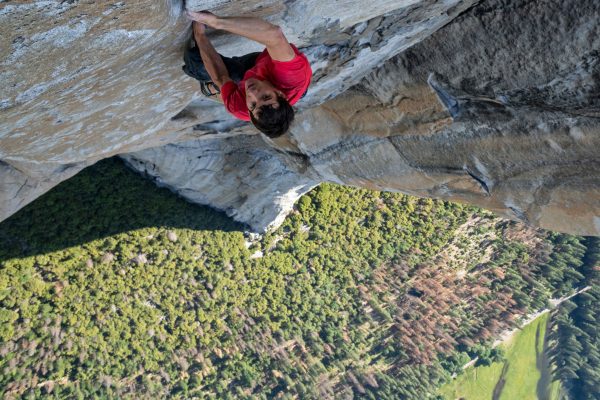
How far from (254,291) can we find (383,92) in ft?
32.2

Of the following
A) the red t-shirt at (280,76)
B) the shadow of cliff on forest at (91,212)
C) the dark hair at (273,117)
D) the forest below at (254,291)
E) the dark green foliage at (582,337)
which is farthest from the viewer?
the dark green foliage at (582,337)

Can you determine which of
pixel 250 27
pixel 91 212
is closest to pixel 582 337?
pixel 91 212

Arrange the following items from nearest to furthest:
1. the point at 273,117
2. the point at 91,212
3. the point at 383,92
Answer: the point at 273,117
the point at 383,92
the point at 91,212

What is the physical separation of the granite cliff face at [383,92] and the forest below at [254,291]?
4167 millimetres

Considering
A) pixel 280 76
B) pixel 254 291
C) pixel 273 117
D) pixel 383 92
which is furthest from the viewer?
pixel 254 291

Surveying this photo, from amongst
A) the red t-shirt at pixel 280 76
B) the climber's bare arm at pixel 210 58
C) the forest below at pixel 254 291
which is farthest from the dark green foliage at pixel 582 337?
the climber's bare arm at pixel 210 58

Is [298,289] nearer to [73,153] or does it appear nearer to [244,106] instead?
[73,153]

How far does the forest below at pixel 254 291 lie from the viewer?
11.1 m

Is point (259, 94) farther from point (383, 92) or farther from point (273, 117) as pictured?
point (383, 92)

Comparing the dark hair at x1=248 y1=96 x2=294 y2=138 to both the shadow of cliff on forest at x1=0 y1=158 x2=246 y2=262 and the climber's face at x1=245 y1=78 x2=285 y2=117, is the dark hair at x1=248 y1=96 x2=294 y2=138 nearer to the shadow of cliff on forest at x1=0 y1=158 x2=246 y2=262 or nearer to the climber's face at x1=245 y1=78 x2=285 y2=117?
the climber's face at x1=245 y1=78 x2=285 y2=117

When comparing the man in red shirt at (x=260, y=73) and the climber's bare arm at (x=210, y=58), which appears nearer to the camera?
the man in red shirt at (x=260, y=73)

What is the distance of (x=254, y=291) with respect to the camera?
49.9 feet

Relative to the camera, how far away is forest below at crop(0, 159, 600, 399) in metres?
11.1

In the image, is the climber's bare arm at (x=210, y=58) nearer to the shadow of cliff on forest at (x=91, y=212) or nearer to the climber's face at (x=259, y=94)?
the climber's face at (x=259, y=94)
